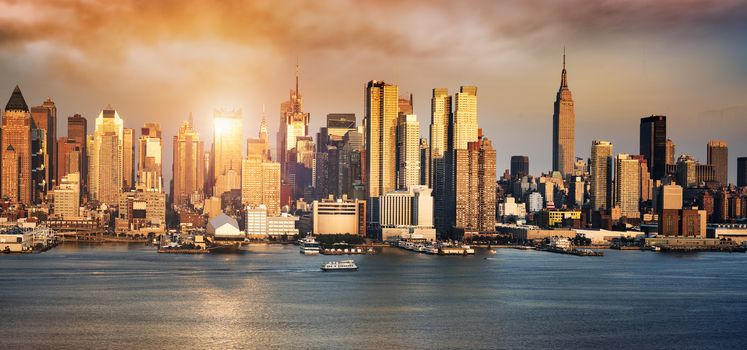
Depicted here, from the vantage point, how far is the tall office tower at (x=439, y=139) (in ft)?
446

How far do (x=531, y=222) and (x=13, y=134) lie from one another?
82710mm

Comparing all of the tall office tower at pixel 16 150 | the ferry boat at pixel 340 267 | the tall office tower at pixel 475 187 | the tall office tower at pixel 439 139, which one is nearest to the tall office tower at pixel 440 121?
the tall office tower at pixel 439 139

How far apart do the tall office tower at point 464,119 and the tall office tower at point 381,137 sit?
347 inches

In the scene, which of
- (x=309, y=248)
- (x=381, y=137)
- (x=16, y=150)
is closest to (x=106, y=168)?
(x=16, y=150)

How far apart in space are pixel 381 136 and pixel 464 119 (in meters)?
12.3

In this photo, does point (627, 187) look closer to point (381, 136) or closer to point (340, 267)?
point (381, 136)

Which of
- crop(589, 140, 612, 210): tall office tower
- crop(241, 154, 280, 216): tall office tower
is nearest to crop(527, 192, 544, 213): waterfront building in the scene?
crop(589, 140, 612, 210): tall office tower

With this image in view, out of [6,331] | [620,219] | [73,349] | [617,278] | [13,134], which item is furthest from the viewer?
[13,134]

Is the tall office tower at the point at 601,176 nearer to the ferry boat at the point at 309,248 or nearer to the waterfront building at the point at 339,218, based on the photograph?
the waterfront building at the point at 339,218

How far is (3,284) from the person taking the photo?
5266cm

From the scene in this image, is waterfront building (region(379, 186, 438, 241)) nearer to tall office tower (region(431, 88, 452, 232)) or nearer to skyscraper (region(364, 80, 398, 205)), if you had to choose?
tall office tower (region(431, 88, 452, 232))

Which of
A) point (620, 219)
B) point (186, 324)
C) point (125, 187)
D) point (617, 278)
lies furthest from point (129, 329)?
point (125, 187)

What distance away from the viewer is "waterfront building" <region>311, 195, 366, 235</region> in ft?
370

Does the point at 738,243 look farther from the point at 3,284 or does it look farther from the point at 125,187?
the point at 125,187
